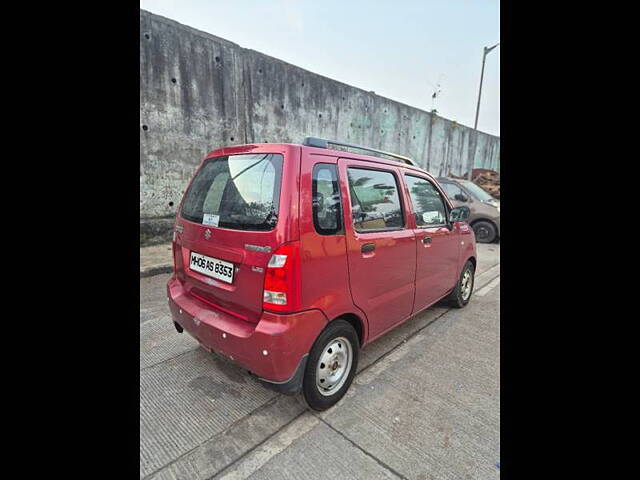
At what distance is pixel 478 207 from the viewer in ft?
25.5

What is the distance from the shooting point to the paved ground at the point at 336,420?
1733 millimetres

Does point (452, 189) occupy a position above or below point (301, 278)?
above

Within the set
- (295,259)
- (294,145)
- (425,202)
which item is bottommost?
(295,259)

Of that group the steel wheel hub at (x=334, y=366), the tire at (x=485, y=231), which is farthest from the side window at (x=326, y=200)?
the tire at (x=485, y=231)

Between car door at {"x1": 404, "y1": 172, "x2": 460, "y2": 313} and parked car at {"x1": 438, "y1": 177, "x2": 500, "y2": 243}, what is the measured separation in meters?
4.82

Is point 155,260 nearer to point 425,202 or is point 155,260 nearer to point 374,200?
point 374,200

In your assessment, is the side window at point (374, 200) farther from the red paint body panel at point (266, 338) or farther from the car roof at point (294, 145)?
the red paint body panel at point (266, 338)

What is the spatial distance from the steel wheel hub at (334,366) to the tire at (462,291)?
2.13m

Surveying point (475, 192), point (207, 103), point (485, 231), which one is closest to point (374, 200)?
point (207, 103)

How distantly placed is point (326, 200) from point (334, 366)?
117 centimetres
